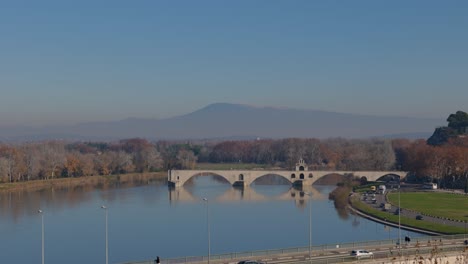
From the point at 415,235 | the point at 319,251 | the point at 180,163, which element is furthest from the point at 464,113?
the point at 319,251

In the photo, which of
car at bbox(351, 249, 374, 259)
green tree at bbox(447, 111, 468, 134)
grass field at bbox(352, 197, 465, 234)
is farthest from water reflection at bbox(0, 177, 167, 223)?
green tree at bbox(447, 111, 468, 134)

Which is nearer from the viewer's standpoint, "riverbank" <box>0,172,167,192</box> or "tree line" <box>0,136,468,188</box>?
"tree line" <box>0,136,468,188</box>

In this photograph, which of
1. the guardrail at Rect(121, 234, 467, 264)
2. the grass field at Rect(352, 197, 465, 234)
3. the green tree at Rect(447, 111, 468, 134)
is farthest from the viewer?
the green tree at Rect(447, 111, 468, 134)

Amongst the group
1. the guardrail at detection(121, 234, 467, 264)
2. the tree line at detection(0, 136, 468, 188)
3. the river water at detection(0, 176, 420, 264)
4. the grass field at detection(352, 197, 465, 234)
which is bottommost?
the river water at detection(0, 176, 420, 264)

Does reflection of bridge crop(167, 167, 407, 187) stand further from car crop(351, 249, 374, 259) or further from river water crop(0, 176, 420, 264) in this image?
car crop(351, 249, 374, 259)

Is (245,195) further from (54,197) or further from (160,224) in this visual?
(160,224)

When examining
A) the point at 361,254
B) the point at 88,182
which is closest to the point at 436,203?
the point at 361,254

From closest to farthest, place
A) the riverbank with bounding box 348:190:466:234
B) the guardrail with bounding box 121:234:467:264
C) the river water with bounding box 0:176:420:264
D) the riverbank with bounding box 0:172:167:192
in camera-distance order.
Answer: the guardrail with bounding box 121:234:467:264 → the river water with bounding box 0:176:420:264 → the riverbank with bounding box 348:190:466:234 → the riverbank with bounding box 0:172:167:192

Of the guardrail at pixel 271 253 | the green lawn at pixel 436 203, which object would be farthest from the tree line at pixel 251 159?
the guardrail at pixel 271 253
